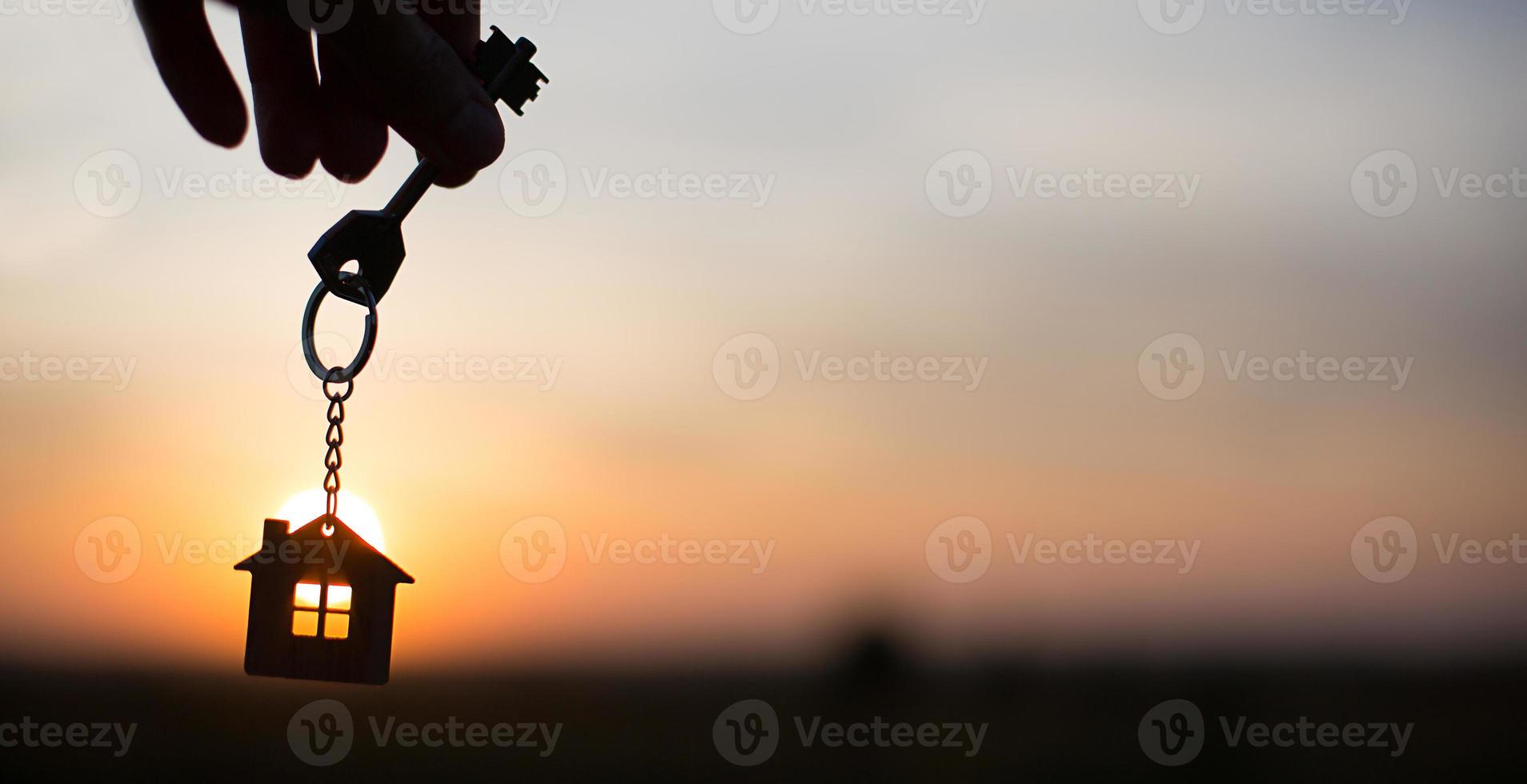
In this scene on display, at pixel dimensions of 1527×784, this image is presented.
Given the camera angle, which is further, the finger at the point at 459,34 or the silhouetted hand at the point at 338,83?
the finger at the point at 459,34

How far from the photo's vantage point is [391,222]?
246 cm

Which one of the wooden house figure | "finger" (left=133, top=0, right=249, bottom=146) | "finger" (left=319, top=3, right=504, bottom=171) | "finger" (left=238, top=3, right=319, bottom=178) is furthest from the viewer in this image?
the wooden house figure

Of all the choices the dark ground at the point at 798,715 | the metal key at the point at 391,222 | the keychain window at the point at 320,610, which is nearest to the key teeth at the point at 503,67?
the metal key at the point at 391,222

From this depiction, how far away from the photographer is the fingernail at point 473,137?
2367 millimetres

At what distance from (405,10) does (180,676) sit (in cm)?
6322

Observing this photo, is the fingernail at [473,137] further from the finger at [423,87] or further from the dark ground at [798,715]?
the dark ground at [798,715]

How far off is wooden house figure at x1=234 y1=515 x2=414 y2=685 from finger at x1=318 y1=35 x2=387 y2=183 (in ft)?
3.28

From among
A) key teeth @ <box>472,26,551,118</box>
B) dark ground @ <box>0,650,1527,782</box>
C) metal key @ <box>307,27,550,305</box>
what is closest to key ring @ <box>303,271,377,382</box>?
metal key @ <box>307,27,550,305</box>

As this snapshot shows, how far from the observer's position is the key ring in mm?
2518

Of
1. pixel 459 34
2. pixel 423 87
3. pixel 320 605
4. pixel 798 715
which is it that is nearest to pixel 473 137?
pixel 423 87

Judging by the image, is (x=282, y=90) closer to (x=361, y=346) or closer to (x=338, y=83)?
(x=338, y=83)

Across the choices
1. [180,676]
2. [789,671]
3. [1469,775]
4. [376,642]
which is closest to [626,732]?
[789,671]

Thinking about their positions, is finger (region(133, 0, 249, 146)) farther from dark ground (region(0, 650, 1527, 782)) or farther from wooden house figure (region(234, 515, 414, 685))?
dark ground (region(0, 650, 1527, 782))

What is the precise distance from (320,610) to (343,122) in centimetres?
140
